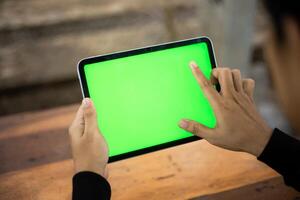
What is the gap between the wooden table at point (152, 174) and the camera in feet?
3.02

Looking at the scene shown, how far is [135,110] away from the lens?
33.3 inches

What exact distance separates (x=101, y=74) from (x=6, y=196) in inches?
15.3

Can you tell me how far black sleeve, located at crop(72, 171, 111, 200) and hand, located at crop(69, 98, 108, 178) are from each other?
Answer: 2cm

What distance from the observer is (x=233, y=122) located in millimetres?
765

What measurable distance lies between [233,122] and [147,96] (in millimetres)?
198

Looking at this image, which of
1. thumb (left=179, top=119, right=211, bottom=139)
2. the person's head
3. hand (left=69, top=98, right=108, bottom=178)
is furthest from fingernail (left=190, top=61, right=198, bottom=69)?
the person's head

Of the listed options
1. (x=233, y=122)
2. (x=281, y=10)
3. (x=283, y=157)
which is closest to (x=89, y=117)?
(x=233, y=122)

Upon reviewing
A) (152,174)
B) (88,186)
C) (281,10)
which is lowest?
(152,174)

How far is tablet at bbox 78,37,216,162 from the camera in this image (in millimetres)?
825

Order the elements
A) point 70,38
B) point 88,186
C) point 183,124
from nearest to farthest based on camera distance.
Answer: point 88,186 → point 183,124 → point 70,38

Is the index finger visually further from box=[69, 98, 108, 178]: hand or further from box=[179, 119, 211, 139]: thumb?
box=[69, 98, 108, 178]: hand

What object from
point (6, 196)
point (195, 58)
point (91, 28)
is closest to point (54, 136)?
point (6, 196)

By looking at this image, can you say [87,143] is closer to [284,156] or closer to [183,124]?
[183,124]

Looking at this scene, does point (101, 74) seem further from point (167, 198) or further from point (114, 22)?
point (114, 22)
